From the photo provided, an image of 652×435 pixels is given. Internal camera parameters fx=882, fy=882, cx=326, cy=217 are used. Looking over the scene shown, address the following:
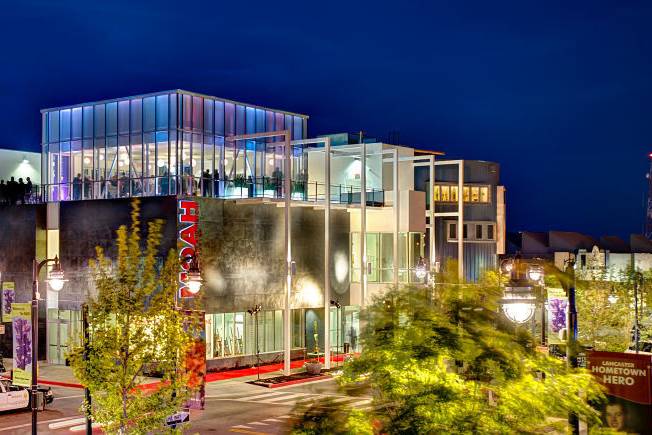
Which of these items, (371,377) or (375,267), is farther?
(375,267)

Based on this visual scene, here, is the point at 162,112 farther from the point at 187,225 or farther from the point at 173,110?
the point at 187,225

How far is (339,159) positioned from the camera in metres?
60.6

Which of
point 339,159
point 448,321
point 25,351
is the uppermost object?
point 339,159

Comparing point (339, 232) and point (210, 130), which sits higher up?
point (210, 130)

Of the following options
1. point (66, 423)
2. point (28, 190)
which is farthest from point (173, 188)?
point (66, 423)

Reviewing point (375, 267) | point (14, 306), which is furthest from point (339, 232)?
point (14, 306)

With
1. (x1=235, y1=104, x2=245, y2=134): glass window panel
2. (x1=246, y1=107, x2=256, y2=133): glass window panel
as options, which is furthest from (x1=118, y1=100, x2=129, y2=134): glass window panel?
(x1=246, y1=107, x2=256, y2=133): glass window panel

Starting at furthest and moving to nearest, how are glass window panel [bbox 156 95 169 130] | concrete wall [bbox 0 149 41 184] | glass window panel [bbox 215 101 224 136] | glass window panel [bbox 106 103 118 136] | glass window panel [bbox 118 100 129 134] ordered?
concrete wall [bbox 0 149 41 184]
glass window panel [bbox 106 103 118 136]
glass window panel [bbox 215 101 224 136]
glass window panel [bbox 118 100 129 134]
glass window panel [bbox 156 95 169 130]

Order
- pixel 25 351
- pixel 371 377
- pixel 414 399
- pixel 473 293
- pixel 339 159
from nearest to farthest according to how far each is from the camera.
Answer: pixel 414 399, pixel 371 377, pixel 473 293, pixel 25 351, pixel 339 159

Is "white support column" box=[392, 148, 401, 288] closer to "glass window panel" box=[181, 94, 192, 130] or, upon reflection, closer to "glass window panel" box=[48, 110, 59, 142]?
"glass window panel" box=[181, 94, 192, 130]

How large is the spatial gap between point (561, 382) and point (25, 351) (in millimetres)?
16331

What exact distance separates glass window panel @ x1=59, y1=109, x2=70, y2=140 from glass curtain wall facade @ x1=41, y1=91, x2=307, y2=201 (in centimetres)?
6

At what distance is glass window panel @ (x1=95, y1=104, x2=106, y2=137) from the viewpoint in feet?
168

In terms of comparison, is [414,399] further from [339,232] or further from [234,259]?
[339,232]
